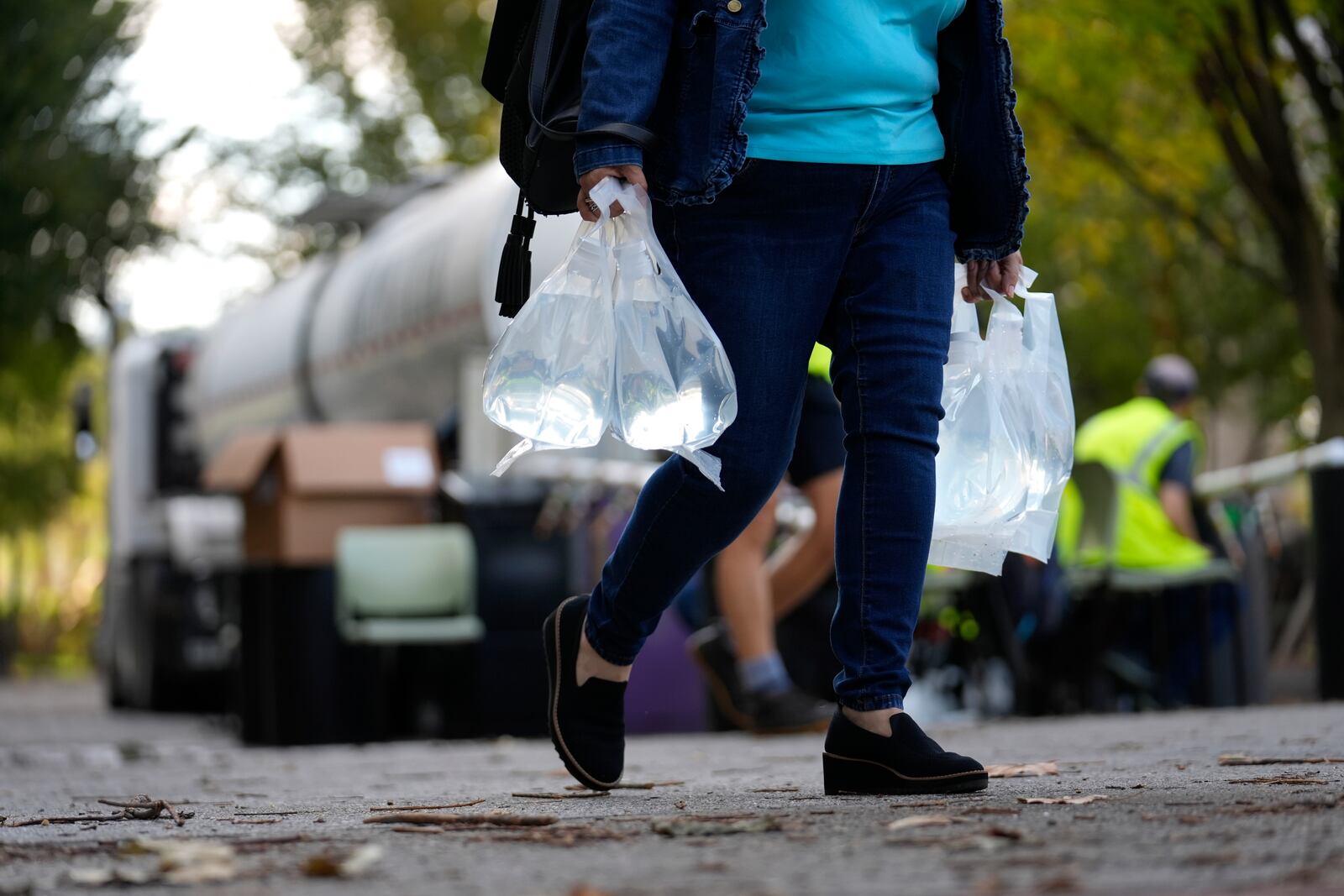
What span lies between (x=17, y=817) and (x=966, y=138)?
2.16 metres

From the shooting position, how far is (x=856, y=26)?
12.7ft

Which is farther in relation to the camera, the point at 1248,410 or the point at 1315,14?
the point at 1248,410

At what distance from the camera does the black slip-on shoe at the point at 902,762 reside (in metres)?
3.79

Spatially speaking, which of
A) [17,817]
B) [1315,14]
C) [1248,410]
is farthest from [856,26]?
[1248,410]

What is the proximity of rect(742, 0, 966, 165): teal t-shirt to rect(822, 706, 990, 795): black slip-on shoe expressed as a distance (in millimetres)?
1006

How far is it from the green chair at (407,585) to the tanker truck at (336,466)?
8 cm

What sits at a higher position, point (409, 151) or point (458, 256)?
point (409, 151)

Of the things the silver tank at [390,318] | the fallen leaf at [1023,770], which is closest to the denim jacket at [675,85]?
the fallen leaf at [1023,770]

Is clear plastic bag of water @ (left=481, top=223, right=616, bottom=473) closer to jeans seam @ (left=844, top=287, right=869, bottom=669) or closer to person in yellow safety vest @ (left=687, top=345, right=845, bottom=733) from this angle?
jeans seam @ (left=844, top=287, right=869, bottom=669)

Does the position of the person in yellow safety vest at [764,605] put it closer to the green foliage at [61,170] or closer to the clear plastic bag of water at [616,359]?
the clear plastic bag of water at [616,359]

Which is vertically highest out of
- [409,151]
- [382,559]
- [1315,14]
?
Answer: [409,151]

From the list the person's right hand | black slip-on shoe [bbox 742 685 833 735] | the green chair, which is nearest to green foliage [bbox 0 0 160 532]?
the green chair

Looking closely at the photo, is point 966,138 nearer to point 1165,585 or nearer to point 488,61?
point 488,61

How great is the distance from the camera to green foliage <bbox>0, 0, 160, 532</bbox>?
1198 centimetres
